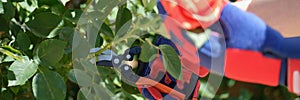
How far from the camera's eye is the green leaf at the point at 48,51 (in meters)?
0.91

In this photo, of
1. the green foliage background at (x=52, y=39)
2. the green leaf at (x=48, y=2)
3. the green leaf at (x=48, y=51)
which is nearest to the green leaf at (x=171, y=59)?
the green foliage background at (x=52, y=39)

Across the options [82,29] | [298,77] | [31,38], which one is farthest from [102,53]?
[298,77]

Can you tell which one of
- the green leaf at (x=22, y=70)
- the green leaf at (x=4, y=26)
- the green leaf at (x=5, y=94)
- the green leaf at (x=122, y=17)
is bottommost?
the green leaf at (x=5, y=94)

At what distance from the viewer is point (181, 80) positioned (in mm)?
960

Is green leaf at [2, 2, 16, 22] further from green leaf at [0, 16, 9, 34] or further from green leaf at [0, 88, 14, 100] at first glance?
green leaf at [0, 88, 14, 100]

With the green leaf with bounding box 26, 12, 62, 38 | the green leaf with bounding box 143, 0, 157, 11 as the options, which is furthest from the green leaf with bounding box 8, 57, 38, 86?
the green leaf with bounding box 143, 0, 157, 11

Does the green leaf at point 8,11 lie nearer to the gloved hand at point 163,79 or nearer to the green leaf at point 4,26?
the green leaf at point 4,26

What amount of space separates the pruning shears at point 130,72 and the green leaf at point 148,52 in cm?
5

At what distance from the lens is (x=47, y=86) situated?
875 millimetres

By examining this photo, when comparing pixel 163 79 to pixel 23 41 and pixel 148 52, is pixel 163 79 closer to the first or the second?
pixel 148 52

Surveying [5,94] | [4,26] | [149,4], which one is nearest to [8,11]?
[4,26]

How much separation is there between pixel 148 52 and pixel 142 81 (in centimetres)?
8

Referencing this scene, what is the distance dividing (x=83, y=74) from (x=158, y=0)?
21 centimetres

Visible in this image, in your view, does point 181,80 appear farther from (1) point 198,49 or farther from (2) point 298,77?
(2) point 298,77
